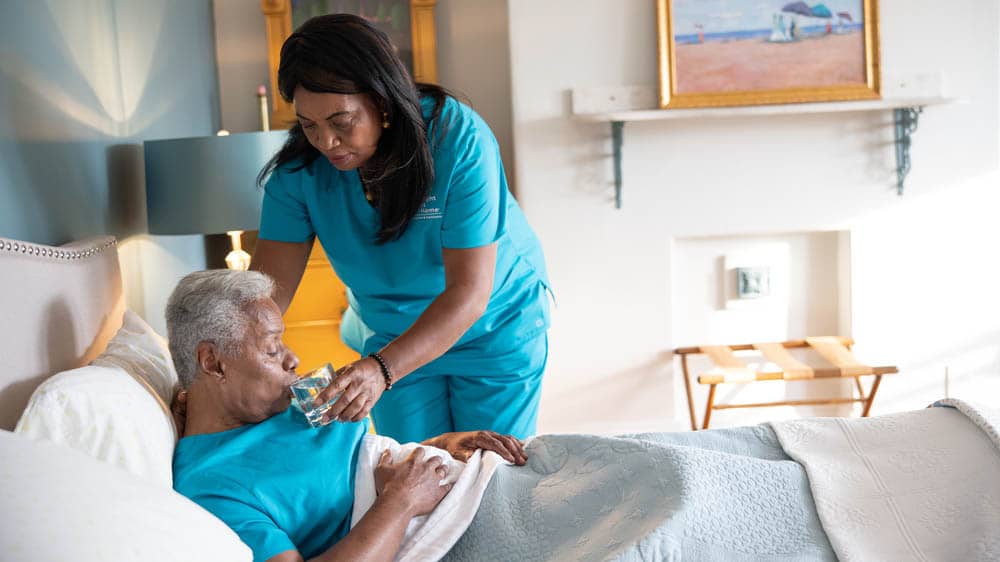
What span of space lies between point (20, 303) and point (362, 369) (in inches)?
20.0

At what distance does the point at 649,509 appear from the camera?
1.51m

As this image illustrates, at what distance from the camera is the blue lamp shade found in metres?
2.37

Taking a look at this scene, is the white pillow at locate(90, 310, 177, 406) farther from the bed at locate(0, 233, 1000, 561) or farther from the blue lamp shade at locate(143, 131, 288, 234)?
the blue lamp shade at locate(143, 131, 288, 234)

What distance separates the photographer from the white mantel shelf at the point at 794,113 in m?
3.42

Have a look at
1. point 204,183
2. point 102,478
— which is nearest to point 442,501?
point 102,478

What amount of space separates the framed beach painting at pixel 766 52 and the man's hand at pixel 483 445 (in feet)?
6.55

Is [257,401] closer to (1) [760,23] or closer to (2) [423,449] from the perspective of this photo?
(2) [423,449]

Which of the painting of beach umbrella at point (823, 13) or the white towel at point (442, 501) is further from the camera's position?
the painting of beach umbrella at point (823, 13)

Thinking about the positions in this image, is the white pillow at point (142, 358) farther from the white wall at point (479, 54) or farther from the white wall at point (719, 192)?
the white wall at point (479, 54)

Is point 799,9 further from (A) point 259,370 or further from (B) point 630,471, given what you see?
(A) point 259,370

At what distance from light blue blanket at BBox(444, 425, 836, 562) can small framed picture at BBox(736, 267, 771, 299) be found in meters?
2.05

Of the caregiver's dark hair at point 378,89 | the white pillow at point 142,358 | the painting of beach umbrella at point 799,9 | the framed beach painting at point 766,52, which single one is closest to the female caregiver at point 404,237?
the caregiver's dark hair at point 378,89

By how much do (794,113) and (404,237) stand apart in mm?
2140

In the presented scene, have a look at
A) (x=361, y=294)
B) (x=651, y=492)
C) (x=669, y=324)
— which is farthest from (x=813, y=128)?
(x=651, y=492)
